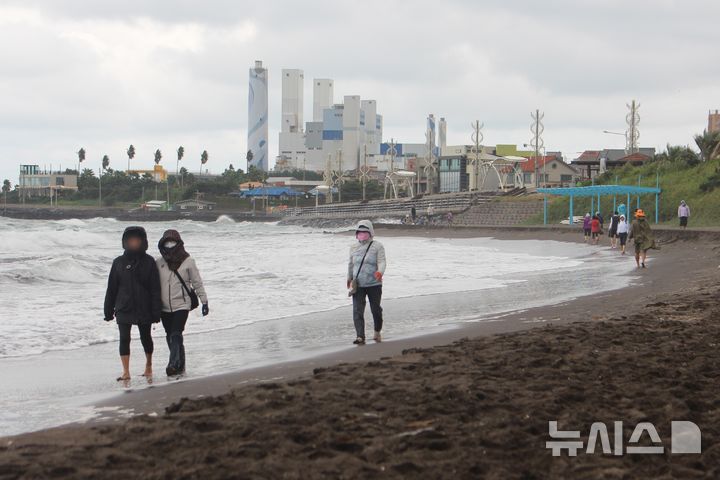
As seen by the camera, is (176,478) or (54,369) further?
(54,369)

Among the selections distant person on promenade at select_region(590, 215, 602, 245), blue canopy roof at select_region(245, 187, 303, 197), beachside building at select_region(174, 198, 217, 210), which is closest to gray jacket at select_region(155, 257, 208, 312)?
distant person on promenade at select_region(590, 215, 602, 245)

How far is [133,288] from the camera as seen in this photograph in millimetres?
8609

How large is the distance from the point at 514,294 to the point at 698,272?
219 inches

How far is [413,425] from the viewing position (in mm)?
5633

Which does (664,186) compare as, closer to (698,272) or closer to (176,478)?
(698,272)

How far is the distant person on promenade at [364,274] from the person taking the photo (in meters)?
10.9

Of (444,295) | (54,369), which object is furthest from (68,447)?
(444,295)

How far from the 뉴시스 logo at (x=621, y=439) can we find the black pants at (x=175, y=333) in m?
4.33

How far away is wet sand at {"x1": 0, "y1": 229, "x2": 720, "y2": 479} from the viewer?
15.9 feet

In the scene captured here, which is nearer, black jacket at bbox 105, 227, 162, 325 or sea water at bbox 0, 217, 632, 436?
black jacket at bbox 105, 227, 162, 325

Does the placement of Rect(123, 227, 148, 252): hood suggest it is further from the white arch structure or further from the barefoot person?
the white arch structure

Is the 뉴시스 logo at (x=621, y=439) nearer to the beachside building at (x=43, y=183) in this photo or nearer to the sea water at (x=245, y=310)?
the sea water at (x=245, y=310)

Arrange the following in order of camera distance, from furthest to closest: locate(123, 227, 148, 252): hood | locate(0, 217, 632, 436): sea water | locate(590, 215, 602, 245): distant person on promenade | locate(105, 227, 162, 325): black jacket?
locate(590, 215, 602, 245): distant person on promenade
locate(0, 217, 632, 436): sea water
locate(105, 227, 162, 325): black jacket
locate(123, 227, 148, 252): hood

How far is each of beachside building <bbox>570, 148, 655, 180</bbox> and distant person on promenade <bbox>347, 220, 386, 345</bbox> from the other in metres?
53.9
